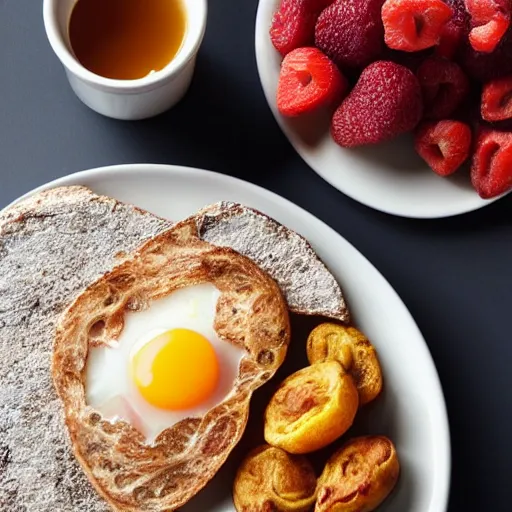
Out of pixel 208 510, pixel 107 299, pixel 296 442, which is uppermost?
pixel 107 299

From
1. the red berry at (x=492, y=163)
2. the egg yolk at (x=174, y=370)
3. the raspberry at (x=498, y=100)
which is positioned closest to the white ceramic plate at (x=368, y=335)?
the egg yolk at (x=174, y=370)

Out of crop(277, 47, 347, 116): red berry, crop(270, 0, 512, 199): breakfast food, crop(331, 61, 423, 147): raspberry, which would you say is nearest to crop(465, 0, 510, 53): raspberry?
crop(270, 0, 512, 199): breakfast food

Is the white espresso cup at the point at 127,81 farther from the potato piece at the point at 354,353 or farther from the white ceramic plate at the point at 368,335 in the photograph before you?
the potato piece at the point at 354,353

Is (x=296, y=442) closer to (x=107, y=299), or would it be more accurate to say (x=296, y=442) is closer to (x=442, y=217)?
(x=107, y=299)

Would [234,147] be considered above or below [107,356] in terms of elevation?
above

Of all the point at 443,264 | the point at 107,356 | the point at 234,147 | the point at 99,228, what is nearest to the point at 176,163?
the point at 234,147

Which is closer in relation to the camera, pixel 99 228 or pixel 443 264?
pixel 99 228
